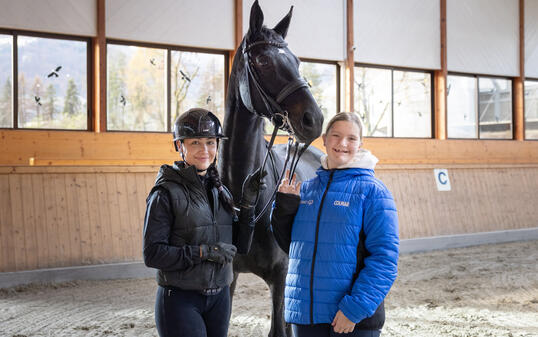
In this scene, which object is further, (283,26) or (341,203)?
(283,26)

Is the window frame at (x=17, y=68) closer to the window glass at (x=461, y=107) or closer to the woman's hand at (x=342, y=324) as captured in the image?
the woman's hand at (x=342, y=324)

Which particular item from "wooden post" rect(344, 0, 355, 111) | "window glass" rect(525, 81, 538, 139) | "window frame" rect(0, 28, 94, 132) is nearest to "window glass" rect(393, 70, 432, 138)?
"wooden post" rect(344, 0, 355, 111)

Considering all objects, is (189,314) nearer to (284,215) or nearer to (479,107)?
(284,215)

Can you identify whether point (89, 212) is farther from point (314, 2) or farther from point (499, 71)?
point (499, 71)

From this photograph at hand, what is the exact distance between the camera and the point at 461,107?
32.9ft

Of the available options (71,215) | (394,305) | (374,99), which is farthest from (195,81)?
(394,305)

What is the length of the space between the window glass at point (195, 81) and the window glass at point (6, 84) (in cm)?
221

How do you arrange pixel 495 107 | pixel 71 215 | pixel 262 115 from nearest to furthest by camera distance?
1. pixel 262 115
2. pixel 71 215
3. pixel 495 107

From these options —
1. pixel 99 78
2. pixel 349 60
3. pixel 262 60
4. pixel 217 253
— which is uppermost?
pixel 349 60

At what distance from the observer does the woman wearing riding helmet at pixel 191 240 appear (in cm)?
174

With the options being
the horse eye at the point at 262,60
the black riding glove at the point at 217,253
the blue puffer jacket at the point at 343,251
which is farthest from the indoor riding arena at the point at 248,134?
the black riding glove at the point at 217,253

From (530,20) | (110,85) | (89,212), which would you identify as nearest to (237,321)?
(89,212)

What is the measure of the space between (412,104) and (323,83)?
6.77 feet

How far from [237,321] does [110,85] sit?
14.4 ft
